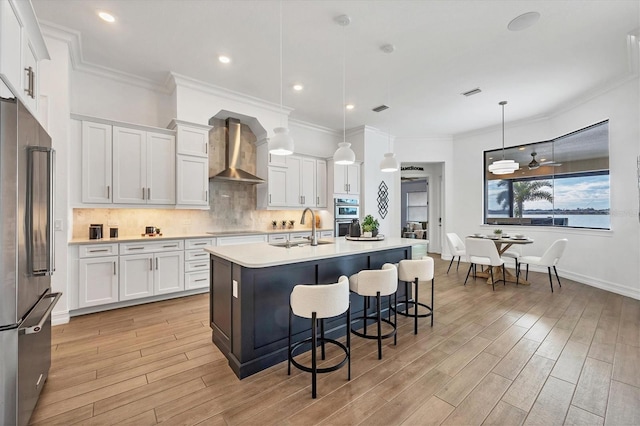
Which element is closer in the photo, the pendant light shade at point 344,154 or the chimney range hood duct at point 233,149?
the pendant light shade at point 344,154

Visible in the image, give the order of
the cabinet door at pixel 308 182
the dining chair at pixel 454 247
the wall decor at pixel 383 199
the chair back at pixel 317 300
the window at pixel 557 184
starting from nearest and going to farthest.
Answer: the chair back at pixel 317 300 < the window at pixel 557 184 < the dining chair at pixel 454 247 < the cabinet door at pixel 308 182 < the wall decor at pixel 383 199

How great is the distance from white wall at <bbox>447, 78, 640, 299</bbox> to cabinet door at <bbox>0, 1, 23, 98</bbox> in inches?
273

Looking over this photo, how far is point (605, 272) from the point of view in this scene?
456cm

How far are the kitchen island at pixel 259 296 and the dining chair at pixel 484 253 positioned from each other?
114 inches

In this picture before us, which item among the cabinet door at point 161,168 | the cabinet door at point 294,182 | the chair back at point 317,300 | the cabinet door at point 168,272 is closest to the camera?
the chair back at point 317,300

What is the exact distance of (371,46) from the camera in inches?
133

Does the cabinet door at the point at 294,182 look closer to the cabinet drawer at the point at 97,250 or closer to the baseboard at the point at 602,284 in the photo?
the cabinet drawer at the point at 97,250

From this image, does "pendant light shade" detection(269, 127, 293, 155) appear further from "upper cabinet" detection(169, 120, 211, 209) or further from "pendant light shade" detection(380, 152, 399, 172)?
"upper cabinet" detection(169, 120, 211, 209)

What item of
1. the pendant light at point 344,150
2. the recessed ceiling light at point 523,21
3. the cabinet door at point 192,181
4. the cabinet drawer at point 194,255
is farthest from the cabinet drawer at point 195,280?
the recessed ceiling light at point 523,21

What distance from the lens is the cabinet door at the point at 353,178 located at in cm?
625

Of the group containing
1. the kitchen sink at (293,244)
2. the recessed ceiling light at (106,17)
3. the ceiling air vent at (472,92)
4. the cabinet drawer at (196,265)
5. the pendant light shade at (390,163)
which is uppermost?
the recessed ceiling light at (106,17)

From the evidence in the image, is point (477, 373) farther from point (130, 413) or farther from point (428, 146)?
point (428, 146)

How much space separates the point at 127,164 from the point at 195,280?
6.23ft

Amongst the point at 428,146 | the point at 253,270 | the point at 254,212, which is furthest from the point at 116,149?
the point at 428,146
